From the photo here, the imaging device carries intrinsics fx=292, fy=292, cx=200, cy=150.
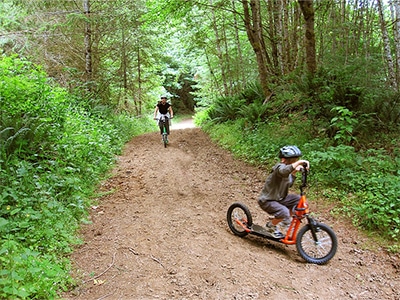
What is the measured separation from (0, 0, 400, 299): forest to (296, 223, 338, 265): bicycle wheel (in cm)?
129

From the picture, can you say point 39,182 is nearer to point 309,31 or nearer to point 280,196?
point 280,196

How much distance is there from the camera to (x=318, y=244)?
13.9 ft

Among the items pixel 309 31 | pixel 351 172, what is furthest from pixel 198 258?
pixel 309 31

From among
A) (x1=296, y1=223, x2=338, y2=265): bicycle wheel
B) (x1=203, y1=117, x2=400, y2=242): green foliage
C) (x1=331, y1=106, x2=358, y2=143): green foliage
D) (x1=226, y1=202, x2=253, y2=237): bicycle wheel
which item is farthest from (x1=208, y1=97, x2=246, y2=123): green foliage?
(x1=296, y1=223, x2=338, y2=265): bicycle wheel

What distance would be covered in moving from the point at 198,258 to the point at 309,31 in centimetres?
762

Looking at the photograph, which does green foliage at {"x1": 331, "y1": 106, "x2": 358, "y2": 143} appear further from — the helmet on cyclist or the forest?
the helmet on cyclist

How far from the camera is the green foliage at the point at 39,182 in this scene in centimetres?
322

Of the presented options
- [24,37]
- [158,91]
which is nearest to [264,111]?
[24,37]

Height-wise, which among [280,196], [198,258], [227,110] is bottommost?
[198,258]

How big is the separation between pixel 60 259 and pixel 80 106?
8335 mm

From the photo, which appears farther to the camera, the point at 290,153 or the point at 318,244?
the point at 290,153

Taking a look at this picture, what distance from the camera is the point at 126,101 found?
19.9m

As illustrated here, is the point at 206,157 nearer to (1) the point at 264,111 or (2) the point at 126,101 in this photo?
(1) the point at 264,111

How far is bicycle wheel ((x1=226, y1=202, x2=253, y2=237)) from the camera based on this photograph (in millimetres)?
4832
